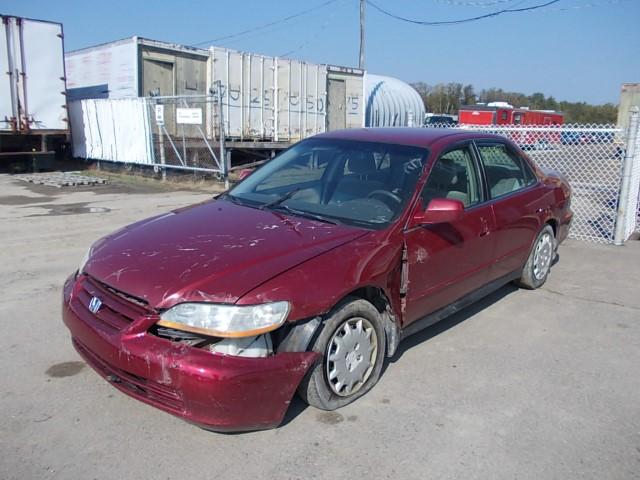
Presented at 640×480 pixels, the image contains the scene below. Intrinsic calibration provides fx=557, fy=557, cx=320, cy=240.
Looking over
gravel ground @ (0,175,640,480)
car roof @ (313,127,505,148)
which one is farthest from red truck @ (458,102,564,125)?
gravel ground @ (0,175,640,480)

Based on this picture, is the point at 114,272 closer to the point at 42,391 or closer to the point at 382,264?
the point at 42,391

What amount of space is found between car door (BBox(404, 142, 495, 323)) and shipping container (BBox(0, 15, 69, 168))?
14.0 metres

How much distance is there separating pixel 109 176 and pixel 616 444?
1450cm

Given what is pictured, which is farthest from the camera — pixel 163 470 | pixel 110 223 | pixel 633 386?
pixel 110 223

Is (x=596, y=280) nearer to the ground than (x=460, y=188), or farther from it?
nearer to the ground

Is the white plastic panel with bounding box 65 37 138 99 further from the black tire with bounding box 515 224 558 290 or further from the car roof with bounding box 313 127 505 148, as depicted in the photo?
the black tire with bounding box 515 224 558 290

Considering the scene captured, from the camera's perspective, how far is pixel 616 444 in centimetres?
301

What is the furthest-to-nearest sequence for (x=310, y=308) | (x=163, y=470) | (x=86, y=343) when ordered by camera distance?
(x=86, y=343) < (x=310, y=308) < (x=163, y=470)

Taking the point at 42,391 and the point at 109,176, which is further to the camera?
the point at 109,176

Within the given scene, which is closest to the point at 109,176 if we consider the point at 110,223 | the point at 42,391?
the point at 110,223

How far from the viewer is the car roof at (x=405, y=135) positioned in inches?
166

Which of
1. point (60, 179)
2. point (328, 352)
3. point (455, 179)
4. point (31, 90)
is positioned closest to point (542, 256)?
point (455, 179)

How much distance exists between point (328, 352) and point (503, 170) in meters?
2.72

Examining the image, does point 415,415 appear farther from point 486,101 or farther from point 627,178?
point 486,101
